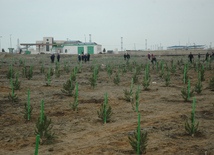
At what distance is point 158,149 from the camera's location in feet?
17.2

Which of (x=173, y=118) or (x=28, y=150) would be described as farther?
(x=173, y=118)

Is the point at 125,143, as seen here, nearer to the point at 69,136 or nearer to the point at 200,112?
the point at 69,136

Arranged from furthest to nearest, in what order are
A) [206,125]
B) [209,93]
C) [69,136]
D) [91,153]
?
[209,93] → [206,125] → [69,136] → [91,153]

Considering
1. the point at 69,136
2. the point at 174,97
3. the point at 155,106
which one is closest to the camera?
the point at 69,136

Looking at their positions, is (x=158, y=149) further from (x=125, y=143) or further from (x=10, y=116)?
(x=10, y=116)

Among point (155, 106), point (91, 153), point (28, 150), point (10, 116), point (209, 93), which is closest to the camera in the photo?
point (91, 153)

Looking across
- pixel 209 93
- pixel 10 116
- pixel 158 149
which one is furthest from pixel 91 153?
pixel 209 93

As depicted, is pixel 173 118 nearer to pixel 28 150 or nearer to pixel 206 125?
pixel 206 125

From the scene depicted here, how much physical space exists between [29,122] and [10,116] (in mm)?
936

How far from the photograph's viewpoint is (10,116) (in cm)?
812

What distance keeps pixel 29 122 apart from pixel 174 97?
6.85m

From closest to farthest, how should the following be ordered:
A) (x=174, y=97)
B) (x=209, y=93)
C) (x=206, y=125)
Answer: (x=206, y=125)
(x=174, y=97)
(x=209, y=93)

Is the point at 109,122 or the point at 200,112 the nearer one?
the point at 109,122

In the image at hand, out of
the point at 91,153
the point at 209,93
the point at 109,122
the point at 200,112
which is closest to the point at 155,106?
the point at 200,112
